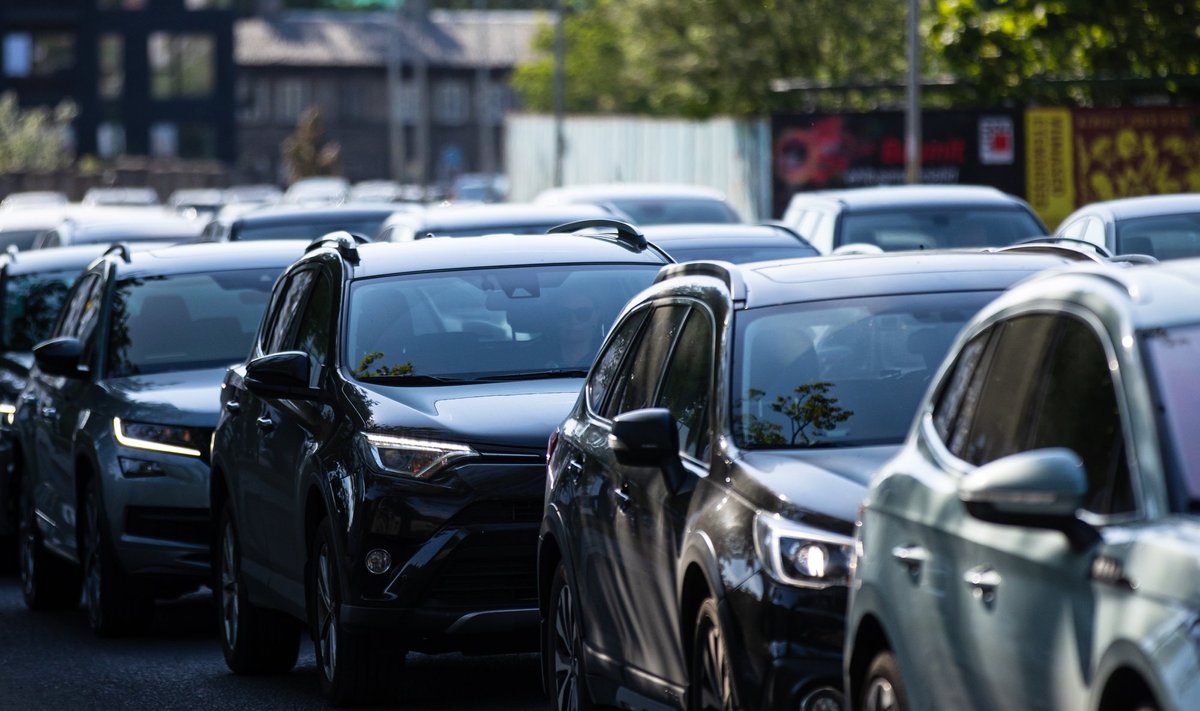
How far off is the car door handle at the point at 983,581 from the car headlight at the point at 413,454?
4.18m

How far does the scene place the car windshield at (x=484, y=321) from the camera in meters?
10.0

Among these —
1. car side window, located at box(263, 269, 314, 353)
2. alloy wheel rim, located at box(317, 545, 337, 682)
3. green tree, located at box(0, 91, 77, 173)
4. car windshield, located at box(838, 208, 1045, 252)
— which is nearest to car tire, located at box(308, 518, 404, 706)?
alloy wheel rim, located at box(317, 545, 337, 682)

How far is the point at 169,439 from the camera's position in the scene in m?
12.3

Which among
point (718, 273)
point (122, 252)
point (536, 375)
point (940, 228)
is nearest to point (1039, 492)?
point (718, 273)

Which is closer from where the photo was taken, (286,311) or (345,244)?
(345,244)

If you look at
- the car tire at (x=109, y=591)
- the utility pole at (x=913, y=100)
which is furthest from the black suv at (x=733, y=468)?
the utility pole at (x=913, y=100)

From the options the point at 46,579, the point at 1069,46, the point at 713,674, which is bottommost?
the point at 46,579

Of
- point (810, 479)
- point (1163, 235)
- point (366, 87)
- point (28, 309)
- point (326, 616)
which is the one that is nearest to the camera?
point (810, 479)

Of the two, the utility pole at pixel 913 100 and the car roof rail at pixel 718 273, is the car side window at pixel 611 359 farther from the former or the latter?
the utility pole at pixel 913 100

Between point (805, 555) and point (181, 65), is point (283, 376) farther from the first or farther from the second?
point (181, 65)

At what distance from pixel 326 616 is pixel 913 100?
71.9 feet

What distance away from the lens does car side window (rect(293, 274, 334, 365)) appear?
10234mm

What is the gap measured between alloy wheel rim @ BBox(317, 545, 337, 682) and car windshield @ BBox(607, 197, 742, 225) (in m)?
12.7

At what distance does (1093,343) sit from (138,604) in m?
8.36
